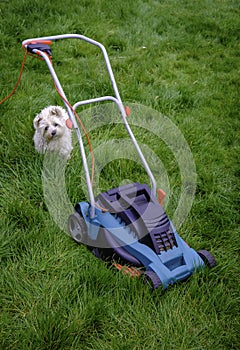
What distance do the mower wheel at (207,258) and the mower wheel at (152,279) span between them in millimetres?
403

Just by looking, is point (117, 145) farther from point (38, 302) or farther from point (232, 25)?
point (232, 25)

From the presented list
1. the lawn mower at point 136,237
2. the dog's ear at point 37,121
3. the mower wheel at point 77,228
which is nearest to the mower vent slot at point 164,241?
the lawn mower at point 136,237

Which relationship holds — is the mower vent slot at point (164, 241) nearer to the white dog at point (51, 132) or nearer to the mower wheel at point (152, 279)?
the mower wheel at point (152, 279)

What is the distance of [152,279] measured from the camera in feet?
6.90

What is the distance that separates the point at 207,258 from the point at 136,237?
0.45m

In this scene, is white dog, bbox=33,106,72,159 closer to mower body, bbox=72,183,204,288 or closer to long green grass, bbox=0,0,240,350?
long green grass, bbox=0,0,240,350

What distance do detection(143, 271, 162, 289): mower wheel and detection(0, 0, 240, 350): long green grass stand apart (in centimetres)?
6

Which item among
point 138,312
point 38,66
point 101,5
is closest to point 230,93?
point 38,66

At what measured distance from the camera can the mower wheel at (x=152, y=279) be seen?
6.88ft

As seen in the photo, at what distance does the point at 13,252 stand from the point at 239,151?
221 centimetres

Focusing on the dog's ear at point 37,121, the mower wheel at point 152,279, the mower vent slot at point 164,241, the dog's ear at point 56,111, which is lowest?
the dog's ear at point 37,121

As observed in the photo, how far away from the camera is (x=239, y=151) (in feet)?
11.7

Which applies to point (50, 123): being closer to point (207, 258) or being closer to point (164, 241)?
point (164, 241)

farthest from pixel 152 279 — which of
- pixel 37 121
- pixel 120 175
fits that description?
pixel 37 121
